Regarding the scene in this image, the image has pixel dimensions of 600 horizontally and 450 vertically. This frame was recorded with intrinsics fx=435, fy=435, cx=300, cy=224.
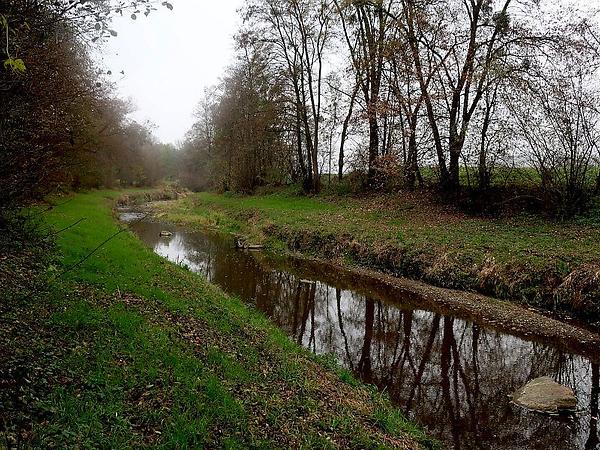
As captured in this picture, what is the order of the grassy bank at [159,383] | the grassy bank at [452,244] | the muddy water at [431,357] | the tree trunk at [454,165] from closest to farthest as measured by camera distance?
the grassy bank at [159,383]
the muddy water at [431,357]
the grassy bank at [452,244]
the tree trunk at [454,165]

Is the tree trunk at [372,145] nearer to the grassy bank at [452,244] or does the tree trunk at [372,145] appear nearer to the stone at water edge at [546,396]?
the grassy bank at [452,244]

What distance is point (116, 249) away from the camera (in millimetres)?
12305

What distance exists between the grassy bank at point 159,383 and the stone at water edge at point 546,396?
219 cm

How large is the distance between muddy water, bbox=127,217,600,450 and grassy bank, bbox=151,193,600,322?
181cm

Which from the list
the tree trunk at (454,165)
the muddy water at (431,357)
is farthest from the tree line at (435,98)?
the muddy water at (431,357)

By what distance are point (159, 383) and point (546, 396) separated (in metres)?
5.91

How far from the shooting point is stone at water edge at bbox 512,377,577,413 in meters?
6.73

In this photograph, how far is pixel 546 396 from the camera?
22.7 feet

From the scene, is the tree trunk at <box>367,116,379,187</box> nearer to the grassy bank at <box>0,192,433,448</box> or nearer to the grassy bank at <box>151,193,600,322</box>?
the grassy bank at <box>151,193,600,322</box>

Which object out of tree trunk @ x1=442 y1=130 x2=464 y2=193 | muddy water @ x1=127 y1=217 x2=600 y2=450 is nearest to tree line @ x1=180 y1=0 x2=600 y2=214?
tree trunk @ x1=442 y1=130 x2=464 y2=193

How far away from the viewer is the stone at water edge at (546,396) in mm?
6730

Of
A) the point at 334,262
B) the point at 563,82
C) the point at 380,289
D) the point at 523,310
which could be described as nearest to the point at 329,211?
the point at 334,262

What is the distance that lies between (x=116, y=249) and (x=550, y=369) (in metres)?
10.9

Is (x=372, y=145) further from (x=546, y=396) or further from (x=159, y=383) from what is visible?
(x=159, y=383)
